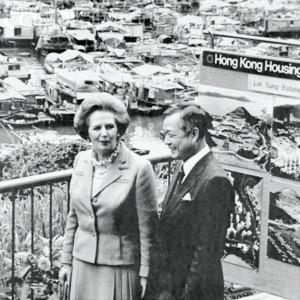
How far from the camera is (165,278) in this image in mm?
3480

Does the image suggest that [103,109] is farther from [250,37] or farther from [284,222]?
[284,222]

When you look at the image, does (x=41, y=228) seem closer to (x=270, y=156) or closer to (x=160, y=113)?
(x=160, y=113)

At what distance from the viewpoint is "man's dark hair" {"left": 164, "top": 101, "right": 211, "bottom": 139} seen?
3.34 metres

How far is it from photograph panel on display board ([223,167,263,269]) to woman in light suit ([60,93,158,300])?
49 centimetres

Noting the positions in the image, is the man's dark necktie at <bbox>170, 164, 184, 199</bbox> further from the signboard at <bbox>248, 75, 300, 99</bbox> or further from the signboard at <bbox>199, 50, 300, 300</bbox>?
the signboard at <bbox>248, 75, 300, 99</bbox>

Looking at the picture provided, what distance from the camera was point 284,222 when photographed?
3572 millimetres

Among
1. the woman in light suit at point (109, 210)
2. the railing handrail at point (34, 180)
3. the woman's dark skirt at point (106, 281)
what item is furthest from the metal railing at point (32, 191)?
the woman's dark skirt at point (106, 281)

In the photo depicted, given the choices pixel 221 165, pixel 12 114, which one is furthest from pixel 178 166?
pixel 12 114

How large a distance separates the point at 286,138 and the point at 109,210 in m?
0.82

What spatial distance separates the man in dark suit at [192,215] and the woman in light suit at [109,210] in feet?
0.42

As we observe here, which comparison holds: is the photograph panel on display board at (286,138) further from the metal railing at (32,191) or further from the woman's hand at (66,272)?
the woman's hand at (66,272)

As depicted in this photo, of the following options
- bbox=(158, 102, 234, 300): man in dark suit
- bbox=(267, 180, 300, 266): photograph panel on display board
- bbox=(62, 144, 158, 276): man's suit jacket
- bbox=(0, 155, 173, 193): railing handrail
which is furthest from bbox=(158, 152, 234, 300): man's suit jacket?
bbox=(0, 155, 173, 193): railing handrail

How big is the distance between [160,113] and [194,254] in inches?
27.0

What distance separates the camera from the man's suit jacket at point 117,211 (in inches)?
129
